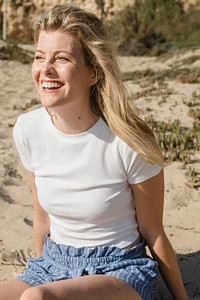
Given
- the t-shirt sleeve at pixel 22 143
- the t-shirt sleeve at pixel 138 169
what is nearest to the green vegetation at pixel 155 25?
the t-shirt sleeve at pixel 22 143

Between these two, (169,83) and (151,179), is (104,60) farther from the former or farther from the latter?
(169,83)

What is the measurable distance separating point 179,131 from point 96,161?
3142 millimetres

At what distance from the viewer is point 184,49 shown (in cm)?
1462

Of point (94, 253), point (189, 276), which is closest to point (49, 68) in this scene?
point (94, 253)

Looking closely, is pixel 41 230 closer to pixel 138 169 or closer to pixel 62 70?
pixel 138 169

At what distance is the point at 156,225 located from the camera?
8.92 ft

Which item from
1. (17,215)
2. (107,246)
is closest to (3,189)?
(17,215)

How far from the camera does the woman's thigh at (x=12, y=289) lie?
8.32 ft

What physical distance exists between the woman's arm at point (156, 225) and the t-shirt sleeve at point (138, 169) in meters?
0.02

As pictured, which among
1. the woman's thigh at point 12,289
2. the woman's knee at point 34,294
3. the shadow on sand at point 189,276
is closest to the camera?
the woman's knee at point 34,294

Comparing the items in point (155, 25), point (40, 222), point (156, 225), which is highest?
point (155, 25)

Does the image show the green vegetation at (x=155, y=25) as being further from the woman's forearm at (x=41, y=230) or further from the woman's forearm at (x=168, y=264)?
the woman's forearm at (x=168, y=264)

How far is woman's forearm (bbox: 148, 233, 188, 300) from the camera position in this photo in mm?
2723

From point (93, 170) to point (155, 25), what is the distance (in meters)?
16.1
